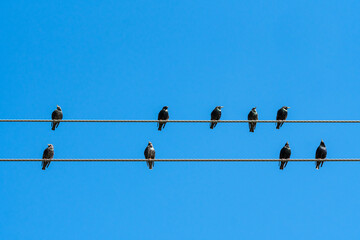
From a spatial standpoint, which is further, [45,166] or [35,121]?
[45,166]

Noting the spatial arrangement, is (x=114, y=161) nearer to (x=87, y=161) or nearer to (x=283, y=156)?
(x=87, y=161)

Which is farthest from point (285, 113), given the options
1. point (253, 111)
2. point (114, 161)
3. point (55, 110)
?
point (114, 161)

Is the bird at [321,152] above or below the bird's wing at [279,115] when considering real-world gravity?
below

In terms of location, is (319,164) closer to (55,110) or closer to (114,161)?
(114,161)

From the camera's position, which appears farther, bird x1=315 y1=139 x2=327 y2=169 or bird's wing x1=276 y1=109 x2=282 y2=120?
bird's wing x1=276 y1=109 x2=282 y2=120

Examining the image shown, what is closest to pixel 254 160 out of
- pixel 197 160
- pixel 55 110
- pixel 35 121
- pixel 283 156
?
pixel 197 160

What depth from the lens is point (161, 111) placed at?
16859 millimetres

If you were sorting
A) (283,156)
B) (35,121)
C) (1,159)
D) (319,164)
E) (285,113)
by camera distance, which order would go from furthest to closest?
(285,113) < (283,156) < (319,164) < (35,121) < (1,159)

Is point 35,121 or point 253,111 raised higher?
point 253,111

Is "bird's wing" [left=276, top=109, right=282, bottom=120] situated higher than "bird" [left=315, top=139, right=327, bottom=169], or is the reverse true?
"bird's wing" [left=276, top=109, right=282, bottom=120]

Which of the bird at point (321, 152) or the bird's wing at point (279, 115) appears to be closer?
the bird at point (321, 152)

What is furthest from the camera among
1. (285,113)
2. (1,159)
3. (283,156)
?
(285,113)

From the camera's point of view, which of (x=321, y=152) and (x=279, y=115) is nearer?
(x=321, y=152)

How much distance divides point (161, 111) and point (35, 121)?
553 centimetres
